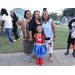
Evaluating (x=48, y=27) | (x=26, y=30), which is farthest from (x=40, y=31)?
(x=26, y=30)

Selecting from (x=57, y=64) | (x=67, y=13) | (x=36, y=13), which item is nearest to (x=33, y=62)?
(x=57, y=64)

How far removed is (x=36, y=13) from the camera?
2381 mm

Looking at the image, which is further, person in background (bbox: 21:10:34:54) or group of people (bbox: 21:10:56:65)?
person in background (bbox: 21:10:34:54)

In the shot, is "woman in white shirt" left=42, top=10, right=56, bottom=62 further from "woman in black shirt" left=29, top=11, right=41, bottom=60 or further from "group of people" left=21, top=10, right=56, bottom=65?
"woman in black shirt" left=29, top=11, right=41, bottom=60

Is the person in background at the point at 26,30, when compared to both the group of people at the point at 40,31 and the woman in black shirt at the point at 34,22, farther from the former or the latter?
the woman in black shirt at the point at 34,22

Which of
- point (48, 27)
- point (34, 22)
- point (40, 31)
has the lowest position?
point (40, 31)

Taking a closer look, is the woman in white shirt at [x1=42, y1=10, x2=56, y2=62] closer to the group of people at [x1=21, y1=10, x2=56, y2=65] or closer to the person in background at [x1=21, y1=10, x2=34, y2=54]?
the group of people at [x1=21, y1=10, x2=56, y2=65]

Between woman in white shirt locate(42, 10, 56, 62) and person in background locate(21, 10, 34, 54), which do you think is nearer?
woman in white shirt locate(42, 10, 56, 62)

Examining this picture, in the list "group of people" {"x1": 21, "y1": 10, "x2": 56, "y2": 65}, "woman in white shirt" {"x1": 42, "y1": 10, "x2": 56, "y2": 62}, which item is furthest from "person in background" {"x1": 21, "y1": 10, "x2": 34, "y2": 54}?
"woman in white shirt" {"x1": 42, "y1": 10, "x2": 56, "y2": 62}

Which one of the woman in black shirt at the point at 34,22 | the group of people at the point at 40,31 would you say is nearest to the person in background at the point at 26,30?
the group of people at the point at 40,31

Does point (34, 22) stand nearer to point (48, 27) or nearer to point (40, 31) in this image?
point (40, 31)

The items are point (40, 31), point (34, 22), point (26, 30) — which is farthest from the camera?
point (26, 30)

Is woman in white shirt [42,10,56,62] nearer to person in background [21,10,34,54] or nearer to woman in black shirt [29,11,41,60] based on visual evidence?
woman in black shirt [29,11,41,60]

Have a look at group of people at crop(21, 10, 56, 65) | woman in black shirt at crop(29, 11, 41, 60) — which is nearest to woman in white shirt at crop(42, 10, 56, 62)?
group of people at crop(21, 10, 56, 65)
